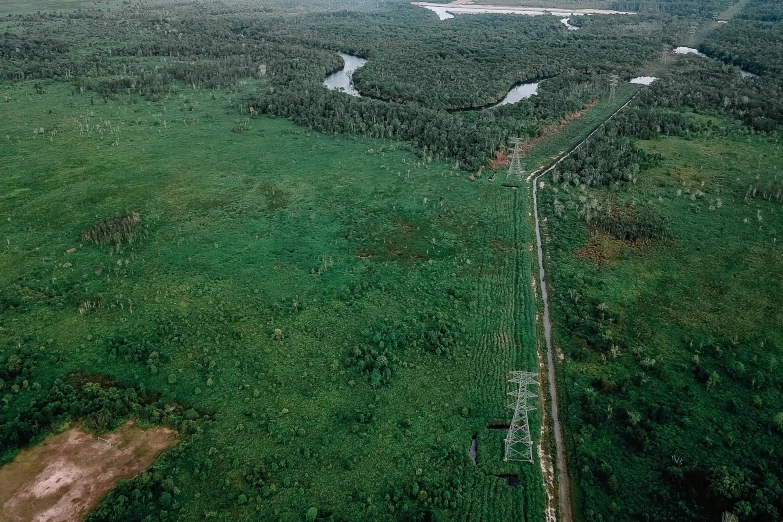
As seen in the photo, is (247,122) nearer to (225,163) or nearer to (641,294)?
(225,163)

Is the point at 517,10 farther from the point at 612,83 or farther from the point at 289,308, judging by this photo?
the point at 289,308

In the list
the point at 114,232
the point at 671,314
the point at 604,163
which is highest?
the point at 604,163

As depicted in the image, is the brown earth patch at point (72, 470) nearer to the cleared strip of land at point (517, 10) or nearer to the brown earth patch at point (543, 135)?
the brown earth patch at point (543, 135)

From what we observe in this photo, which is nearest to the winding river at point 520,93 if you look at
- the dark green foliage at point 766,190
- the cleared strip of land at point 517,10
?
the dark green foliage at point 766,190

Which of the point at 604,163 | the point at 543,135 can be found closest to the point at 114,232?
the point at 604,163

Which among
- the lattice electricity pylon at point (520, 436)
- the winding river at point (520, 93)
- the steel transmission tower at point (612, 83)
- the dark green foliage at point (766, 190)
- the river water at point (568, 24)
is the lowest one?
the lattice electricity pylon at point (520, 436)

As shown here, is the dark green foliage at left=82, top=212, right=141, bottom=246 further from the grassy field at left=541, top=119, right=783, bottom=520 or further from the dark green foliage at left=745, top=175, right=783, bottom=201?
the dark green foliage at left=745, top=175, right=783, bottom=201
